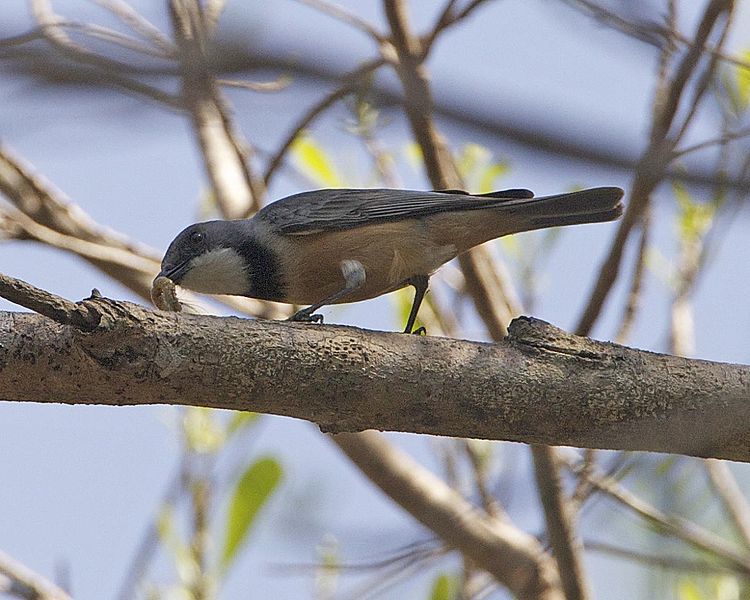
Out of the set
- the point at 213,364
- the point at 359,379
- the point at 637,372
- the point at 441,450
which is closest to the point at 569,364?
the point at 637,372

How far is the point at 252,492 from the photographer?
5.45m

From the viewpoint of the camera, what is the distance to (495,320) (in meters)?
4.65

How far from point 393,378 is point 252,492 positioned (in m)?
3.00

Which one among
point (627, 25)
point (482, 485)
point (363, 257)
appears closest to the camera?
point (627, 25)

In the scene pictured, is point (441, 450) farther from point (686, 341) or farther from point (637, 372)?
point (637, 372)

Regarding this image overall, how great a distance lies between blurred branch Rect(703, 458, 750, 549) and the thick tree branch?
2130 millimetres

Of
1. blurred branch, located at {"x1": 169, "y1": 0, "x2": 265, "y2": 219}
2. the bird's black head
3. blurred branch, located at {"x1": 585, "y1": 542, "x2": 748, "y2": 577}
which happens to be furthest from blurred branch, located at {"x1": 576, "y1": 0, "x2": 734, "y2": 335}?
blurred branch, located at {"x1": 169, "y1": 0, "x2": 265, "y2": 219}

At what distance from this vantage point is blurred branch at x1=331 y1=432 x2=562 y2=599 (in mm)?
4801

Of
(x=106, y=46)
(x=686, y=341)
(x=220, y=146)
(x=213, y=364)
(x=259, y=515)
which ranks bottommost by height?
(x=106, y=46)

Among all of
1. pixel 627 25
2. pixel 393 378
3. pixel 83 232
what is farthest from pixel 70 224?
pixel 627 25

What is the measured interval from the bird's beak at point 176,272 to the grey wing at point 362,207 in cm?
39

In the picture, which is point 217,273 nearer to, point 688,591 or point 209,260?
point 209,260

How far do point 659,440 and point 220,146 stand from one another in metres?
3.66

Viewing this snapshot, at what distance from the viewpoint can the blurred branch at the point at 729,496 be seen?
4.75 m
